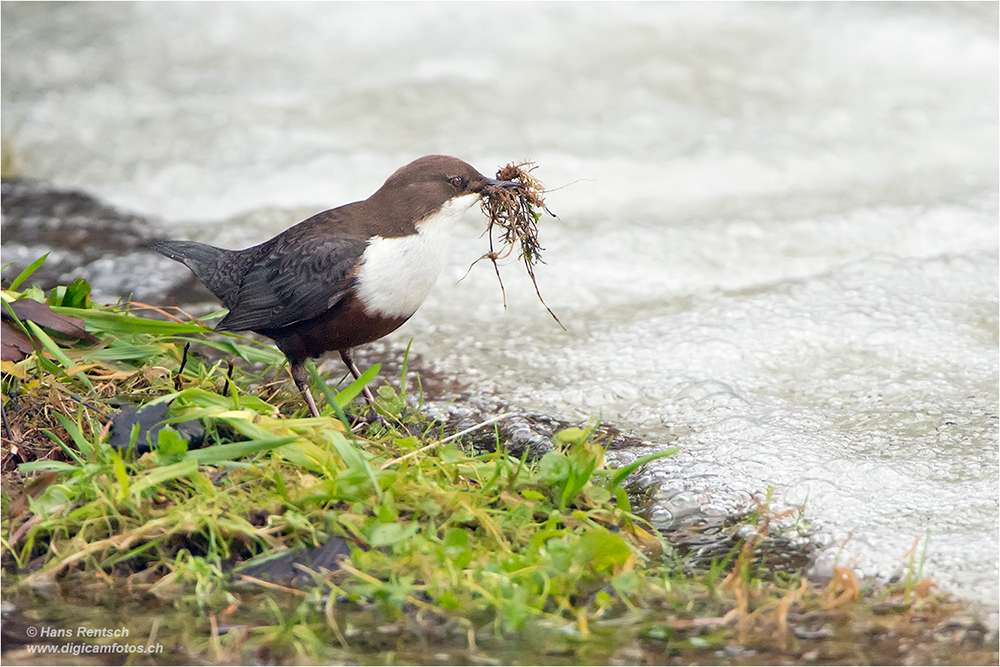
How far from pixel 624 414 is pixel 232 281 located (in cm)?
144

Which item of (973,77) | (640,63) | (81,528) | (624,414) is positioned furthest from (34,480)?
(973,77)

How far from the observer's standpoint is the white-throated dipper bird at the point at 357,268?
3074mm

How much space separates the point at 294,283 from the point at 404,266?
365mm

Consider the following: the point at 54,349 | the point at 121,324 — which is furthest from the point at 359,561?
the point at 121,324

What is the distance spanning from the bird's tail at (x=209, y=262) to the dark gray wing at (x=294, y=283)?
0.41 feet

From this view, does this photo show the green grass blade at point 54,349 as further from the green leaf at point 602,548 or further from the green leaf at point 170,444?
the green leaf at point 602,548

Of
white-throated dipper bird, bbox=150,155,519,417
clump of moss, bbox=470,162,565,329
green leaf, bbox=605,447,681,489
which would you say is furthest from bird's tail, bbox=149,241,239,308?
green leaf, bbox=605,447,681,489

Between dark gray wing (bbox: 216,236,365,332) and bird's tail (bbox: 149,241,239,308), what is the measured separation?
125 millimetres

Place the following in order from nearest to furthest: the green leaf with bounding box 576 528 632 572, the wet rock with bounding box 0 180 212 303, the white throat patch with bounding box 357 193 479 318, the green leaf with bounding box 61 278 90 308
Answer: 1. the green leaf with bounding box 576 528 632 572
2. the white throat patch with bounding box 357 193 479 318
3. the green leaf with bounding box 61 278 90 308
4. the wet rock with bounding box 0 180 212 303

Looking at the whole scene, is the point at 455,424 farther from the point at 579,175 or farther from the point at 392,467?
the point at 579,175

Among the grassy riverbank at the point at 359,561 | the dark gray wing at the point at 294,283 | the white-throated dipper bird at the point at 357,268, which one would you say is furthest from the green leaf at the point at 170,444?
the dark gray wing at the point at 294,283

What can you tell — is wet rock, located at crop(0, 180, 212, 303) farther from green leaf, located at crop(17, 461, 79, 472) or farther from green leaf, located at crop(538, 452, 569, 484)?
green leaf, located at crop(538, 452, 569, 484)

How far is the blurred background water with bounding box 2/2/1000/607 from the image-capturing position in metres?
3.18

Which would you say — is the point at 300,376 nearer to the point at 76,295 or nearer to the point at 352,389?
the point at 352,389
